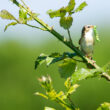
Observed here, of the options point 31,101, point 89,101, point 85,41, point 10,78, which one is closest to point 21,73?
point 10,78

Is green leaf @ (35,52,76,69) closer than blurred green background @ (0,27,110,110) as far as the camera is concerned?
Yes

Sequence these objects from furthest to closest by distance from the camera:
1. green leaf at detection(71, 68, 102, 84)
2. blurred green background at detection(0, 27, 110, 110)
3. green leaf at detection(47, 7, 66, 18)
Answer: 1. blurred green background at detection(0, 27, 110, 110)
2. green leaf at detection(47, 7, 66, 18)
3. green leaf at detection(71, 68, 102, 84)

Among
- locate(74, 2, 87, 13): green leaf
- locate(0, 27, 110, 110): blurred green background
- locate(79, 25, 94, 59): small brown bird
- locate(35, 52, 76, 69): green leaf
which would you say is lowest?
locate(35, 52, 76, 69): green leaf

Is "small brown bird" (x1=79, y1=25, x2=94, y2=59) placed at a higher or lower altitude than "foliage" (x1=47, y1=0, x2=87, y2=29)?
higher

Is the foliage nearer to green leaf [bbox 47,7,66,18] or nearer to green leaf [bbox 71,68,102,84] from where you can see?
green leaf [bbox 47,7,66,18]

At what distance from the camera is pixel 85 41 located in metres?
3.93

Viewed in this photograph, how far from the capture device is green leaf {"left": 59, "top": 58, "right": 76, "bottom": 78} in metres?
1.91

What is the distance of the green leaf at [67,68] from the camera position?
75.3 inches

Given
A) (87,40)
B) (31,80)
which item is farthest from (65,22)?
(31,80)

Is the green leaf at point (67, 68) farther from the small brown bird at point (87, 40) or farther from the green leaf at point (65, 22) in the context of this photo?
the small brown bird at point (87, 40)

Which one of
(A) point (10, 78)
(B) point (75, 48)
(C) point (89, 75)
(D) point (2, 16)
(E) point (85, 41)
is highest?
(A) point (10, 78)

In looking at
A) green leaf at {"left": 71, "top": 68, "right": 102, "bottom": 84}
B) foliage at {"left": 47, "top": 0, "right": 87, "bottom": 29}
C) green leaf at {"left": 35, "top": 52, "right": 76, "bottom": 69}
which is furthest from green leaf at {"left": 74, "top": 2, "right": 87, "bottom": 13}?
green leaf at {"left": 71, "top": 68, "right": 102, "bottom": 84}

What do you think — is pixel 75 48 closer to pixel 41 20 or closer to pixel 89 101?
pixel 41 20

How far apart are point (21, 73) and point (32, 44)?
1563 mm
